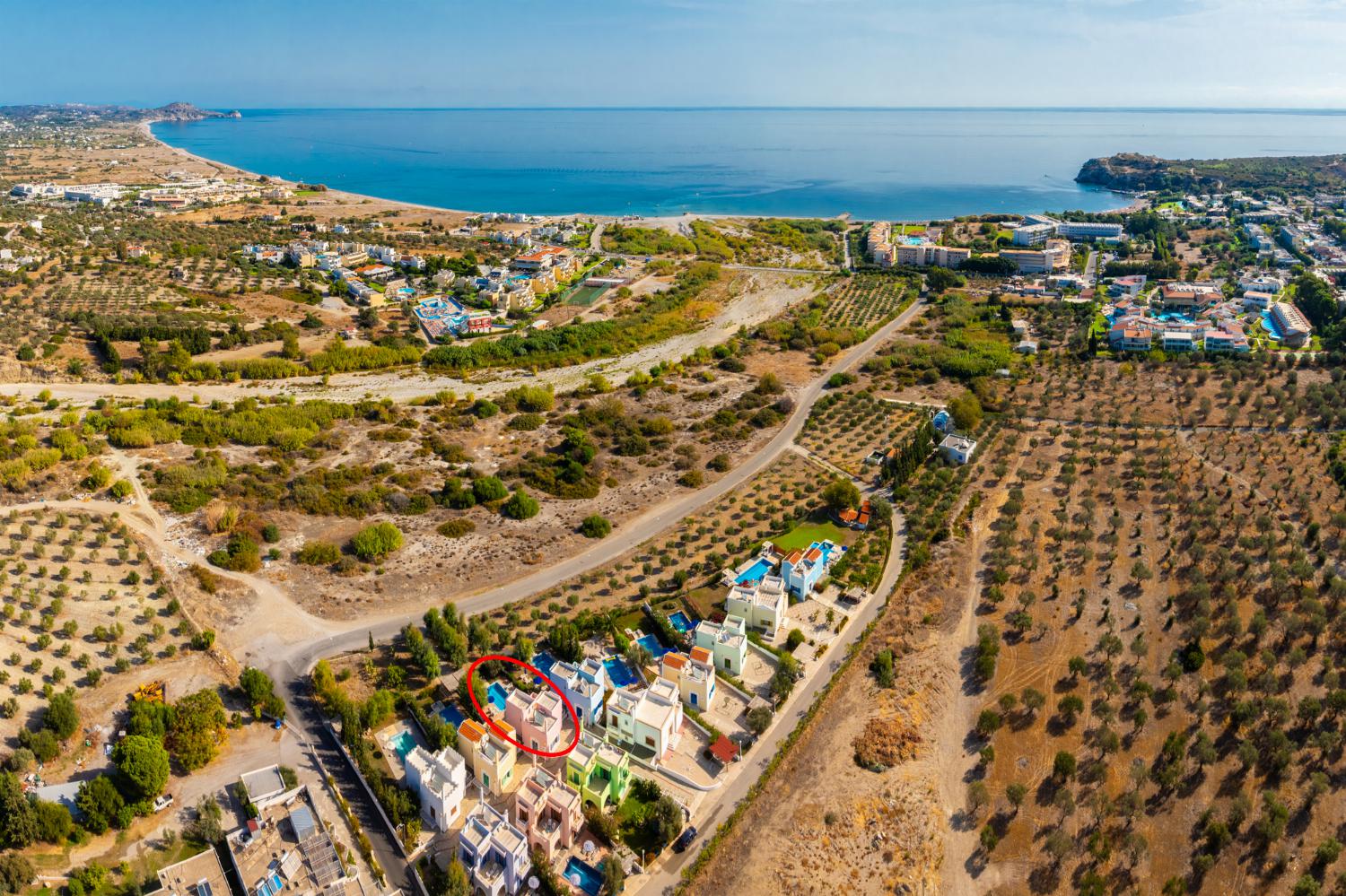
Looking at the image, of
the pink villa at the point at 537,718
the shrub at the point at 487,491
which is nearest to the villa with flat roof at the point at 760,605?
the pink villa at the point at 537,718

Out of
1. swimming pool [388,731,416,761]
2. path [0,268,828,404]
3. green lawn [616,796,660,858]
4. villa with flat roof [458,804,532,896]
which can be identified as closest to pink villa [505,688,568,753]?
green lawn [616,796,660,858]

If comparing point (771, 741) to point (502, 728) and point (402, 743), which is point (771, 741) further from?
point (402, 743)

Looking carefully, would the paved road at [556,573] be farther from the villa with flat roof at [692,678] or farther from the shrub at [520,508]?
the villa with flat roof at [692,678]

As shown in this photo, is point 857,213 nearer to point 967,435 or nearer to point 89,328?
point 967,435

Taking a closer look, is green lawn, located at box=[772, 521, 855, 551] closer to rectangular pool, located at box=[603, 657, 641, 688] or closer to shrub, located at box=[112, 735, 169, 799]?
rectangular pool, located at box=[603, 657, 641, 688]

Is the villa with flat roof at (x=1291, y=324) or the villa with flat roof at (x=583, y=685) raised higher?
the villa with flat roof at (x=1291, y=324)

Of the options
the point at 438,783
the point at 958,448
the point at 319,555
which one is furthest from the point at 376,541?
the point at 958,448

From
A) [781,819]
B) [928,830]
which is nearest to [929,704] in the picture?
[928,830]
